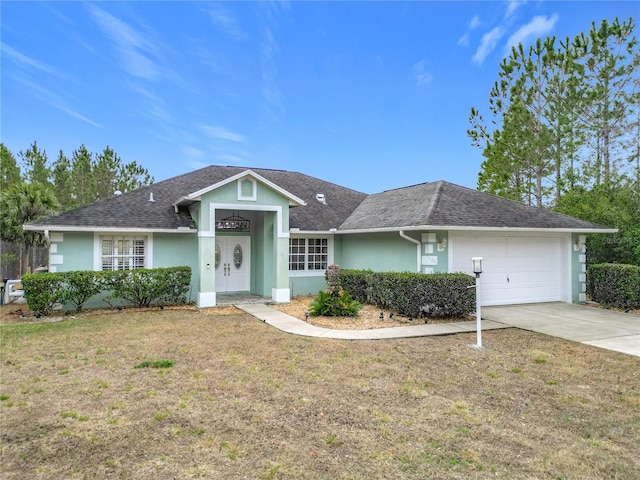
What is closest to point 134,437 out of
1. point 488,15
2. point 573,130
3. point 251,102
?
point 488,15

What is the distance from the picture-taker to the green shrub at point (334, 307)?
11102 mm

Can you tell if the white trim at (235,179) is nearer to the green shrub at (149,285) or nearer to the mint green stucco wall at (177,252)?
the mint green stucco wall at (177,252)

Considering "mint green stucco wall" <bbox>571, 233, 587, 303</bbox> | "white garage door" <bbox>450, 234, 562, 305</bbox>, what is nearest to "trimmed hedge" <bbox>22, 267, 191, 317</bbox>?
"white garage door" <bbox>450, 234, 562, 305</bbox>

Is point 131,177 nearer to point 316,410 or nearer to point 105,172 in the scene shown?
point 105,172

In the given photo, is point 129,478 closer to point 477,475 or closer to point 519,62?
point 477,475

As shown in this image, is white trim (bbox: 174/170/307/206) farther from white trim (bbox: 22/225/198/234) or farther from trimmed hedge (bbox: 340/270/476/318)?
trimmed hedge (bbox: 340/270/476/318)

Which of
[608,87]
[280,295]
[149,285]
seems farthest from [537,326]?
[608,87]

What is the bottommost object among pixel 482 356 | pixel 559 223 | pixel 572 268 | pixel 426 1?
pixel 482 356

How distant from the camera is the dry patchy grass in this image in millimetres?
3629

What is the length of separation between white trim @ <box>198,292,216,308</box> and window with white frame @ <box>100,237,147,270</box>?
246 centimetres

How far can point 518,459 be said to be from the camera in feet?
12.2

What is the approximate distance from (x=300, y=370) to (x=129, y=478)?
3261 millimetres

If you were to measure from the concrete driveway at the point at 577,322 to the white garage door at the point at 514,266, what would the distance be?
430 millimetres

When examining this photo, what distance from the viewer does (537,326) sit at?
984 centimetres
